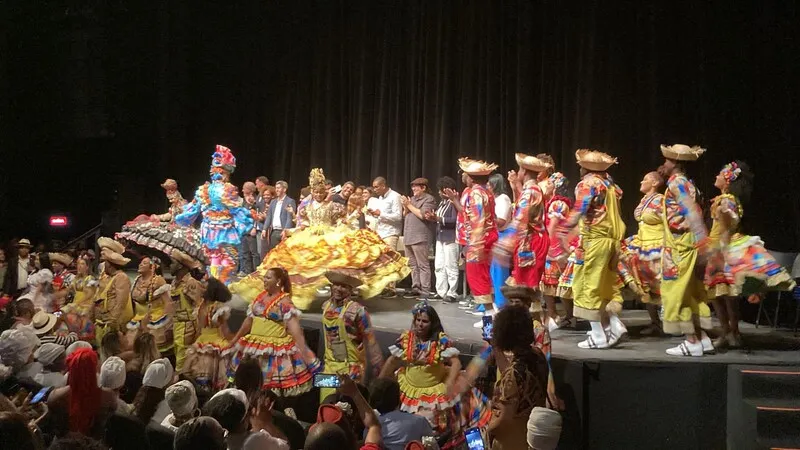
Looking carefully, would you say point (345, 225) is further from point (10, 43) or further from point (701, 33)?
point (10, 43)

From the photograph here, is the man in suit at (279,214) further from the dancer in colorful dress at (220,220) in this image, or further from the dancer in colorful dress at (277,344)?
the dancer in colorful dress at (277,344)

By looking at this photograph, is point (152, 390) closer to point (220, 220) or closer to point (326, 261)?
point (326, 261)

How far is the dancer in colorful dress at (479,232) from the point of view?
7.40 meters

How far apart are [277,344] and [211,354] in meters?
0.66

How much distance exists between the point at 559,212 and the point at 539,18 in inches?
176

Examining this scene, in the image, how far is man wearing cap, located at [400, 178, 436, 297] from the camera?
9.65m

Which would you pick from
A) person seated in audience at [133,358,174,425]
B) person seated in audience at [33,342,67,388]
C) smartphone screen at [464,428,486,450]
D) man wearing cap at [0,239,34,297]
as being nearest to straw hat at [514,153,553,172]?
person seated in audience at [133,358,174,425]

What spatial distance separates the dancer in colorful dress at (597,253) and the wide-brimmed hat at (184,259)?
11.0ft

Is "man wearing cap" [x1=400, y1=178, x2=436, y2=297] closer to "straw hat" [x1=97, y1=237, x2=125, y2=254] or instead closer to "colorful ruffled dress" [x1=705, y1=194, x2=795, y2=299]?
"straw hat" [x1=97, y1=237, x2=125, y2=254]

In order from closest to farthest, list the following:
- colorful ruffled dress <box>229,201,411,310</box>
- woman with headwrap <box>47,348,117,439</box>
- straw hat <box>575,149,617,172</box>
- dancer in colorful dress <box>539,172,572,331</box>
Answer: woman with headwrap <box>47,348,117,439</box>
straw hat <box>575,149,617,172</box>
dancer in colorful dress <box>539,172,572,331</box>
colorful ruffled dress <box>229,201,411,310</box>

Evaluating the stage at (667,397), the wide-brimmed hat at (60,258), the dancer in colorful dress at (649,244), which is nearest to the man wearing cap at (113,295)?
the wide-brimmed hat at (60,258)

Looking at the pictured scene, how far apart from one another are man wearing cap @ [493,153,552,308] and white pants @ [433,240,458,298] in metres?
2.20

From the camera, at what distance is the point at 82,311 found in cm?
771

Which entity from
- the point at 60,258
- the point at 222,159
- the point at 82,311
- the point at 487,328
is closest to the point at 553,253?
the point at 487,328
